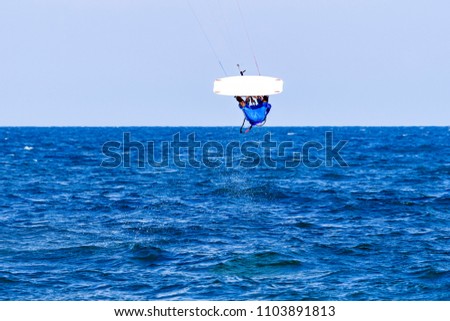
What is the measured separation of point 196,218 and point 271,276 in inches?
406

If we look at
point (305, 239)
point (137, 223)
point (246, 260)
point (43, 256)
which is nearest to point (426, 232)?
point (305, 239)
